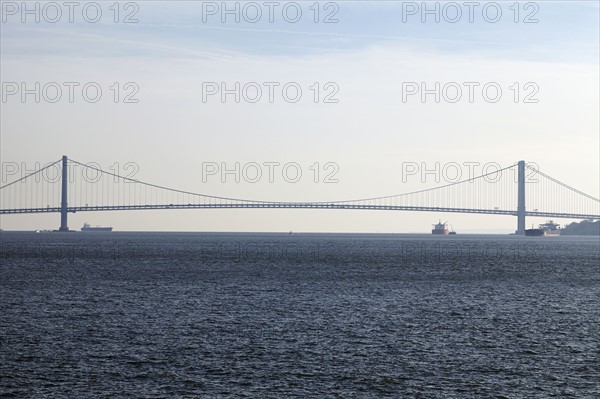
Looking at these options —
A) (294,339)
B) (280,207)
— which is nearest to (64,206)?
(280,207)

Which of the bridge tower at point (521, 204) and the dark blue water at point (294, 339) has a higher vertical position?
the bridge tower at point (521, 204)

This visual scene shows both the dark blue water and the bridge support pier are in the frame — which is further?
the bridge support pier

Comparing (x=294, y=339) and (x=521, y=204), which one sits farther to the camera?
(x=521, y=204)

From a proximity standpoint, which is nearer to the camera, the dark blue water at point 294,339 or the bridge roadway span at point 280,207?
the dark blue water at point 294,339

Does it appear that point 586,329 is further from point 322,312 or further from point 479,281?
point 479,281

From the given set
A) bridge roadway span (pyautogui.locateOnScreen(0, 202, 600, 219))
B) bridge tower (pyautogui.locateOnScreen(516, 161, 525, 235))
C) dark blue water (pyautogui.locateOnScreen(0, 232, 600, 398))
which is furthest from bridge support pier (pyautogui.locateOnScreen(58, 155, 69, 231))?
dark blue water (pyautogui.locateOnScreen(0, 232, 600, 398))

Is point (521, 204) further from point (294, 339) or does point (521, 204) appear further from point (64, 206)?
point (294, 339)

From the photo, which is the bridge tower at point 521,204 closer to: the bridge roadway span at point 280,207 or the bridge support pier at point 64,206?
the bridge roadway span at point 280,207

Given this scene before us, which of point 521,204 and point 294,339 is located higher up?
point 521,204

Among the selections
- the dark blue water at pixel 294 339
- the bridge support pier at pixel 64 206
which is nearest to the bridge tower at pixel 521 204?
the bridge support pier at pixel 64 206

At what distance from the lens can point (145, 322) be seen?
29.9 metres

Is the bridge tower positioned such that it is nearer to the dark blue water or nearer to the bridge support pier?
the bridge support pier

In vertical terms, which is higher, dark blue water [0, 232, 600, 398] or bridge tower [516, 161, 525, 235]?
bridge tower [516, 161, 525, 235]

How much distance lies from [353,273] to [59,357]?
37161 millimetres
